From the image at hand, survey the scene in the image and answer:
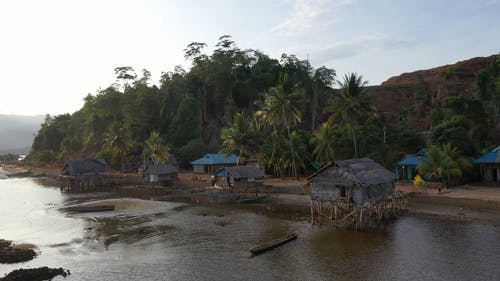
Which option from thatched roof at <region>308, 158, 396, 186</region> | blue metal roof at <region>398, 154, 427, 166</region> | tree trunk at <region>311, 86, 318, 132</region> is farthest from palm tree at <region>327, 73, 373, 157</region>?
tree trunk at <region>311, 86, 318, 132</region>

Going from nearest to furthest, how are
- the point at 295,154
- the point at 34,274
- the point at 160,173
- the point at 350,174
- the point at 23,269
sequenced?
the point at 34,274 → the point at 23,269 → the point at 350,174 → the point at 295,154 → the point at 160,173

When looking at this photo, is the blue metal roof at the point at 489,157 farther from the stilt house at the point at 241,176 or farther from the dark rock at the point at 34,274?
the dark rock at the point at 34,274

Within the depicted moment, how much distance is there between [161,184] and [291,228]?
3415 cm

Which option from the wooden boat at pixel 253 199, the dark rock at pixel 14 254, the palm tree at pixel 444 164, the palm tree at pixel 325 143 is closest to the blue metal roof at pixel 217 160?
the palm tree at pixel 325 143

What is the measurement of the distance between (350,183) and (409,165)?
72.8 ft

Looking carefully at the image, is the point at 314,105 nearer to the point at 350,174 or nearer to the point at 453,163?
the point at 453,163

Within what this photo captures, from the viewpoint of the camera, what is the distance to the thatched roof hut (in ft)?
112

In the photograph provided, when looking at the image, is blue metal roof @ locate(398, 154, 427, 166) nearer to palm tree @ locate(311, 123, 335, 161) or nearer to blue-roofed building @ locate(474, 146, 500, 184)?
blue-roofed building @ locate(474, 146, 500, 184)

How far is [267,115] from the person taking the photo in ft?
201

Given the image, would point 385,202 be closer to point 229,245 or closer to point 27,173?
point 229,245

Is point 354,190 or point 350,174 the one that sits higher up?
point 350,174

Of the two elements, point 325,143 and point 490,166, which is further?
point 325,143

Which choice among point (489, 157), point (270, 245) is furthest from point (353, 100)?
point (270, 245)

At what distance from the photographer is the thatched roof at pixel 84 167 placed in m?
69.8
